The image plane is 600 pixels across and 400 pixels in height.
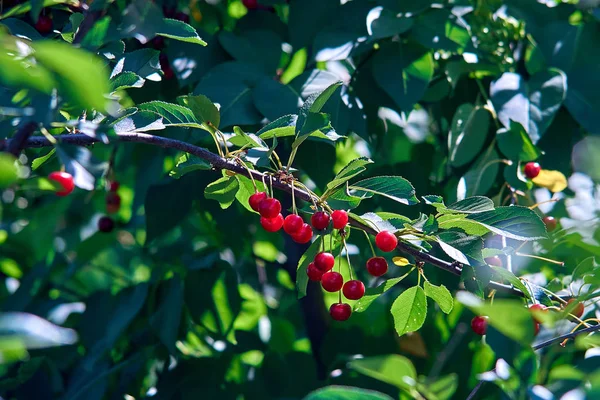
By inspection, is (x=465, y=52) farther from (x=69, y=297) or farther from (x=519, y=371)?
(x=69, y=297)

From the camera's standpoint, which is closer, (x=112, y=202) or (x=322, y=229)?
(x=322, y=229)

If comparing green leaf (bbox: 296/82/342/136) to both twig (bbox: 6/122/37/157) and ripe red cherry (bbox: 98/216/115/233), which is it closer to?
twig (bbox: 6/122/37/157)

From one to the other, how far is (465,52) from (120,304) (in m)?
0.92

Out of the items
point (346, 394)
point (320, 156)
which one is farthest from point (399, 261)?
point (320, 156)

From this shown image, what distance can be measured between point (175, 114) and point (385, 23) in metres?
0.56

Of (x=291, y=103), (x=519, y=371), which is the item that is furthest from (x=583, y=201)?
(x=519, y=371)

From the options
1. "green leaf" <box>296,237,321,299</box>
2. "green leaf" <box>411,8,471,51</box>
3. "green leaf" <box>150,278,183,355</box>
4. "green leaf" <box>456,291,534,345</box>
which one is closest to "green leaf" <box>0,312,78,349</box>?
"green leaf" <box>456,291,534,345</box>

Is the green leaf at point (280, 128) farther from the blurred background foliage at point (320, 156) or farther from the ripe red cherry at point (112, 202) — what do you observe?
the ripe red cherry at point (112, 202)

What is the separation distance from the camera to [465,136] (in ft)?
4.34

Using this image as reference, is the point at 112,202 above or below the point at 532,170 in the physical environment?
below

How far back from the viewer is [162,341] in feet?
4.34

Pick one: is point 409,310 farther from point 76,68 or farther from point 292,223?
point 76,68

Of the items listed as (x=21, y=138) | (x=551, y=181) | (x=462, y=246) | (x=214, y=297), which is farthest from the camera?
(x=214, y=297)

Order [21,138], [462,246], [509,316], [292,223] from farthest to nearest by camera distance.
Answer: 1. [292,223]
2. [462,246]
3. [21,138]
4. [509,316]
